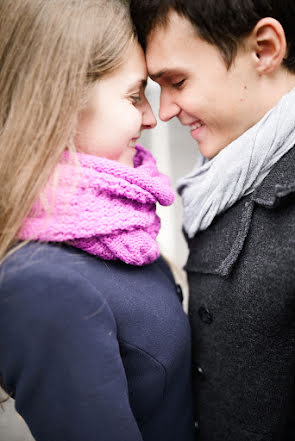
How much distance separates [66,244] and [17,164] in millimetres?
180

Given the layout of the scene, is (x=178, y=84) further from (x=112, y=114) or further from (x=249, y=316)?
(x=249, y=316)

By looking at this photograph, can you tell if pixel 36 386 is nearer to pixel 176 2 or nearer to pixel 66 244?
pixel 66 244

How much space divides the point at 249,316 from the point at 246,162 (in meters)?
0.35

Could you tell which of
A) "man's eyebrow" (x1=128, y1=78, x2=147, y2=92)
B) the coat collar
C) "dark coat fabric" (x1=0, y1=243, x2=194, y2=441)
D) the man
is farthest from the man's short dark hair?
"dark coat fabric" (x1=0, y1=243, x2=194, y2=441)

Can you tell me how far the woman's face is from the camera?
72 cm

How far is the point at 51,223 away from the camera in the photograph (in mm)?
640

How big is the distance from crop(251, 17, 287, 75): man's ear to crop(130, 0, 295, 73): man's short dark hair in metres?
0.02

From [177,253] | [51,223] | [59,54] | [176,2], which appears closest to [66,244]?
[51,223]

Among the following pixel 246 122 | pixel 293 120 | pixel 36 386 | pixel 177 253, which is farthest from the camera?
pixel 177 253

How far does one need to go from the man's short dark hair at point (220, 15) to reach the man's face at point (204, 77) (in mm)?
15

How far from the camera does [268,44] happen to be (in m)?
0.79

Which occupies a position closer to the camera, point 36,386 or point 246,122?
point 36,386

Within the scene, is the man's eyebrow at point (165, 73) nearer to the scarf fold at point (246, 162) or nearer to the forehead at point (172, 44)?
the forehead at point (172, 44)

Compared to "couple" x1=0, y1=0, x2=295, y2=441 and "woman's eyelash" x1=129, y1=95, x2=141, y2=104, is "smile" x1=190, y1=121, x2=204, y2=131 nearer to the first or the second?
"couple" x1=0, y1=0, x2=295, y2=441
